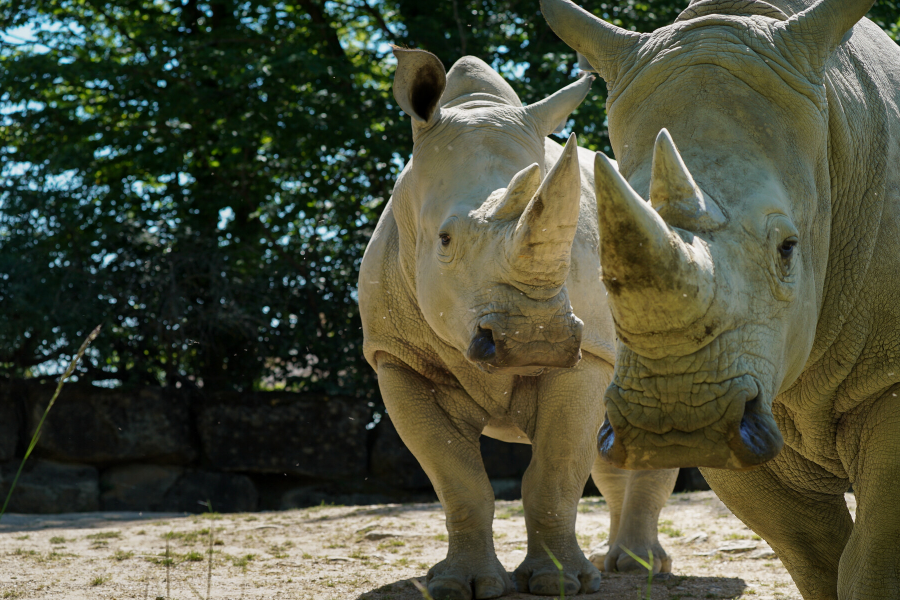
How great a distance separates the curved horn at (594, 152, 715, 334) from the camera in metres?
1.99

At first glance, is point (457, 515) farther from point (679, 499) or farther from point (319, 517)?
point (679, 499)

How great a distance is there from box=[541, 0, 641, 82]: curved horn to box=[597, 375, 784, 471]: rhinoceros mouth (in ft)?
3.80

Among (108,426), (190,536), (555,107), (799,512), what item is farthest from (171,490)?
(799,512)

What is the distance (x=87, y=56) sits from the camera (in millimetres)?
11805

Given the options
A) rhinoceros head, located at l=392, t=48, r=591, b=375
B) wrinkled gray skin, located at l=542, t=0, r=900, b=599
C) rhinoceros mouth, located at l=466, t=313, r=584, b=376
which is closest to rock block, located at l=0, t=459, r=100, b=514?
rhinoceros head, located at l=392, t=48, r=591, b=375

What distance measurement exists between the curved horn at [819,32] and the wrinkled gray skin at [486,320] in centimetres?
132

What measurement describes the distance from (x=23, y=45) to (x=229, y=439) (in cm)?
542

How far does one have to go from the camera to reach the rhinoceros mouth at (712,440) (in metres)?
2.13

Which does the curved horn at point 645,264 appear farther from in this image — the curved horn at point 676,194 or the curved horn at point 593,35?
the curved horn at point 593,35

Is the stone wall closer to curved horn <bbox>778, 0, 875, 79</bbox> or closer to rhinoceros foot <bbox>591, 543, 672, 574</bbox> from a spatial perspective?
rhinoceros foot <bbox>591, 543, 672, 574</bbox>

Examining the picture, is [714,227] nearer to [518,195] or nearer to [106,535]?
[518,195]

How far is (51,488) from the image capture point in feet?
30.8

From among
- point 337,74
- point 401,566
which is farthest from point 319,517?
point 337,74

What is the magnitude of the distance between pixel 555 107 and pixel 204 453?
6.37 m
